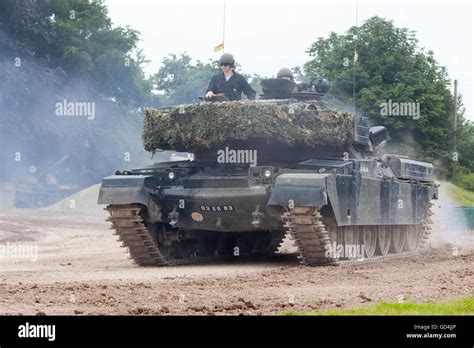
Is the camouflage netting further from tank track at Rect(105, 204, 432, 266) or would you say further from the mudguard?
tank track at Rect(105, 204, 432, 266)

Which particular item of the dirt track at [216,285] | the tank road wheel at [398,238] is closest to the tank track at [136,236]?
the dirt track at [216,285]

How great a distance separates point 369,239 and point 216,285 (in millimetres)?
7581

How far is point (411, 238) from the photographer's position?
24656mm

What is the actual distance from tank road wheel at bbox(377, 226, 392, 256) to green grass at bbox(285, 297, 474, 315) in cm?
992

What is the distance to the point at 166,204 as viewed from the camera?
18.9m

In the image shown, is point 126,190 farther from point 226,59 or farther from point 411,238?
point 411,238

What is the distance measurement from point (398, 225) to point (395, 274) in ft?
21.9

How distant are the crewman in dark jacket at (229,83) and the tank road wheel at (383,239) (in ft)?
13.2

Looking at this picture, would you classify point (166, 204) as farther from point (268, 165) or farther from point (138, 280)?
point (138, 280)

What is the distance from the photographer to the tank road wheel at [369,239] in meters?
21.0

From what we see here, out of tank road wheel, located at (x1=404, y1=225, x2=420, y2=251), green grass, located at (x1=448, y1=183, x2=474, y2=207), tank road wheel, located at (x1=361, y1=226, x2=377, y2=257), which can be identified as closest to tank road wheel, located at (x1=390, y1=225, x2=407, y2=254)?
tank road wheel, located at (x1=404, y1=225, x2=420, y2=251)

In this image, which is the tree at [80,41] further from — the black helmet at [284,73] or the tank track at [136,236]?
the tank track at [136,236]

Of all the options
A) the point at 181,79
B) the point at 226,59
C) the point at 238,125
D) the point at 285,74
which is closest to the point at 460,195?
the point at 285,74
